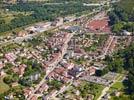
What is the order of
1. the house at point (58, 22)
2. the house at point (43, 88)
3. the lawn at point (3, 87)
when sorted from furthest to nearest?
the house at point (58, 22), the lawn at point (3, 87), the house at point (43, 88)

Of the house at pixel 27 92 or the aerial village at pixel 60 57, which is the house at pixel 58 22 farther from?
the house at pixel 27 92

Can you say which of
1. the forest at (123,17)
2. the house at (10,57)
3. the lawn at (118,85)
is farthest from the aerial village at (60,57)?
the forest at (123,17)

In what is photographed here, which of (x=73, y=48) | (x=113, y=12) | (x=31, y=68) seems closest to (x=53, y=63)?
(x=31, y=68)

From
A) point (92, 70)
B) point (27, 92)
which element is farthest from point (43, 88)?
point (92, 70)

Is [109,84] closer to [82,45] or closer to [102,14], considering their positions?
[82,45]

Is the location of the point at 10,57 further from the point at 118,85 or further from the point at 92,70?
the point at 118,85

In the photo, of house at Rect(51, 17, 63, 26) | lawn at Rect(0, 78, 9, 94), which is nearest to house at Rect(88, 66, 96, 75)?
lawn at Rect(0, 78, 9, 94)

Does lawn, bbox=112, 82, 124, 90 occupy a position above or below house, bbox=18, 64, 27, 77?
below

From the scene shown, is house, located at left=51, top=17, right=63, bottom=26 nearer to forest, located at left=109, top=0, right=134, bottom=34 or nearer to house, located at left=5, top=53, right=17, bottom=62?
forest, located at left=109, top=0, right=134, bottom=34
